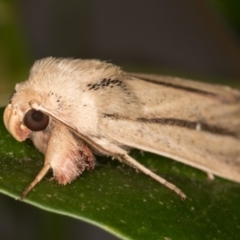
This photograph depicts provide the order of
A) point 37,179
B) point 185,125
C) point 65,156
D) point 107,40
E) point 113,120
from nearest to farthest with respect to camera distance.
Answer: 1. point 37,179
2. point 65,156
3. point 113,120
4. point 185,125
5. point 107,40

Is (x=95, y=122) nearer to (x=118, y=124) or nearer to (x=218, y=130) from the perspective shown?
(x=118, y=124)

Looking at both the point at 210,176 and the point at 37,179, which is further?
the point at 210,176

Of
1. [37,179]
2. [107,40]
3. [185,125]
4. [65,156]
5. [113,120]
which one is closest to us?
[37,179]

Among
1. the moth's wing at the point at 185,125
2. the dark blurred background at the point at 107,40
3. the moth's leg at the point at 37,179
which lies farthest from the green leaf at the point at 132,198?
the dark blurred background at the point at 107,40

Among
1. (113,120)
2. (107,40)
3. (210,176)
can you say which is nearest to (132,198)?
(113,120)

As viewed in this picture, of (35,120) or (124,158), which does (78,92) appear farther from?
(124,158)

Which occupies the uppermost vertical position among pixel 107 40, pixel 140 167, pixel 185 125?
pixel 185 125
